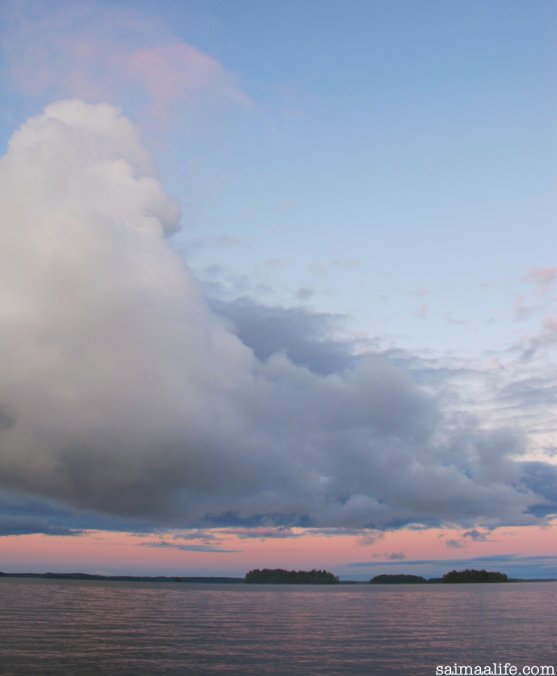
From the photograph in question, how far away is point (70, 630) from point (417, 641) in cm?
5249

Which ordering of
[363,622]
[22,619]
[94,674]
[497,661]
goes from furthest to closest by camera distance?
A: [363,622] < [22,619] < [497,661] < [94,674]

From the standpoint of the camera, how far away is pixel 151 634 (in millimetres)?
93938

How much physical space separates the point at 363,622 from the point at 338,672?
69897mm

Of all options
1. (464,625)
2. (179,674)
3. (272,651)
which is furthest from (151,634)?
(464,625)

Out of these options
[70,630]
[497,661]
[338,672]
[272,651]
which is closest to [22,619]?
[70,630]

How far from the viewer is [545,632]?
106 meters

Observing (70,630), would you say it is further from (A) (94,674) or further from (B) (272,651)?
(A) (94,674)

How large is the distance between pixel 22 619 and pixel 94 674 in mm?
68691

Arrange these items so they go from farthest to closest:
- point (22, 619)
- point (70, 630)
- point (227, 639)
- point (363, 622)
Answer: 1. point (363, 622)
2. point (22, 619)
3. point (70, 630)
4. point (227, 639)

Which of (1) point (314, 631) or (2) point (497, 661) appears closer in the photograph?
(2) point (497, 661)

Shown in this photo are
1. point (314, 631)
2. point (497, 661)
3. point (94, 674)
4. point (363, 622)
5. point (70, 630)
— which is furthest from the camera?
point (363, 622)

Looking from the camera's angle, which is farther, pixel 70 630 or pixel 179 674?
pixel 70 630

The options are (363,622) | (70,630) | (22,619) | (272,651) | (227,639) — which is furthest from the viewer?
(363,622)

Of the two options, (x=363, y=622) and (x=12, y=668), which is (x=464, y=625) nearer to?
(x=363, y=622)
